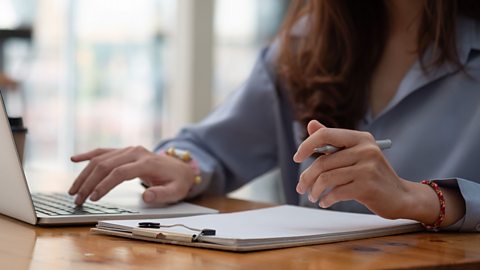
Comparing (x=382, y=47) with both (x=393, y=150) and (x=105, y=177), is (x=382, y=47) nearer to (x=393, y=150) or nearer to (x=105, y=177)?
(x=393, y=150)

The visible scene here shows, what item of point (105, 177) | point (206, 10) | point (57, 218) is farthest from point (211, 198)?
point (206, 10)

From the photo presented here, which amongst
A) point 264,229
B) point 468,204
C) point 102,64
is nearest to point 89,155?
point 264,229

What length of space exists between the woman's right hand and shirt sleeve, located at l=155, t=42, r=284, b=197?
26 cm

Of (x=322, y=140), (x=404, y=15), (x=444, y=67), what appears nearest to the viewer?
(x=322, y=140)

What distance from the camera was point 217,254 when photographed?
2.54 feet

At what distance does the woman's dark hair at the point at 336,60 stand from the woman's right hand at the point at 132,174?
29 centimetres

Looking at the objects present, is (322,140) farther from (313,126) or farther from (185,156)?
(185,156)

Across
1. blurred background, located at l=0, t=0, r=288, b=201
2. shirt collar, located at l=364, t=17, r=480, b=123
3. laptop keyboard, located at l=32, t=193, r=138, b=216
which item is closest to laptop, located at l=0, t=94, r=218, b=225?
Answer: laptop keyboard, located at l=32, t=193, r=138, b=216

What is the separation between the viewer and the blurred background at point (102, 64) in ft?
15.9

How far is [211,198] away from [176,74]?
3.01 metres

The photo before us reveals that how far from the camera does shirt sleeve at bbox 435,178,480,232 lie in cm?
97

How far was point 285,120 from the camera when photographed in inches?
62.4

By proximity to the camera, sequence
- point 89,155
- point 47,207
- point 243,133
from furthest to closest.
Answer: point 243,133
point 89,155
point 47,207

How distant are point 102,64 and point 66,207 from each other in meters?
3.94
